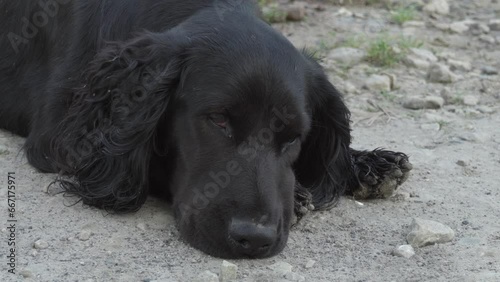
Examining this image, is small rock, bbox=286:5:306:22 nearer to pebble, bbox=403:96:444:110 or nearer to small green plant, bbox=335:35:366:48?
small green plant, bbox=335:35:366:48

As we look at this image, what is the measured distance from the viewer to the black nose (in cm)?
385

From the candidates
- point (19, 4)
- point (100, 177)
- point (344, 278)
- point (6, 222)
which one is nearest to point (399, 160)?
point (344, 278)

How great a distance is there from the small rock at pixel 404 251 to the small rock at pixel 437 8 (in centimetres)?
463

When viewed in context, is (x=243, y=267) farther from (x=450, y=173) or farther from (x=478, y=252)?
(x=450, y=173)

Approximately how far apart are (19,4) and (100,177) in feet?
5.04

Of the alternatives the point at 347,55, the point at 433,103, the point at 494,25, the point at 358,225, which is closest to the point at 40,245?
the point at 358,225

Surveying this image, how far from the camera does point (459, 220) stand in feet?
15.1

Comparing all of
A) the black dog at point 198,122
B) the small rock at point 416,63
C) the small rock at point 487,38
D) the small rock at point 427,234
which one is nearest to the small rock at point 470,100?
the small rock at point 416,63

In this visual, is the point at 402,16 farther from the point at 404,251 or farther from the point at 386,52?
the point at 404,251

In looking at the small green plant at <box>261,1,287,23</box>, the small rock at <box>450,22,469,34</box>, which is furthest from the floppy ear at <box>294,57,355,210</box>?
the small rock at <box>450,22,469,34</box>

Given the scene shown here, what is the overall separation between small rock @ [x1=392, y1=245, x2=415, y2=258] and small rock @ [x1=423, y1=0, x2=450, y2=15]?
15.2 ft

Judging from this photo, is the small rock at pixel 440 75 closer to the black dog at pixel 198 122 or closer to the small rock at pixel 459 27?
the small rock at pixel 459 27

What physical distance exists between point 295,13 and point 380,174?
320cm

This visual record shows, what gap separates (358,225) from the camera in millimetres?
4508
